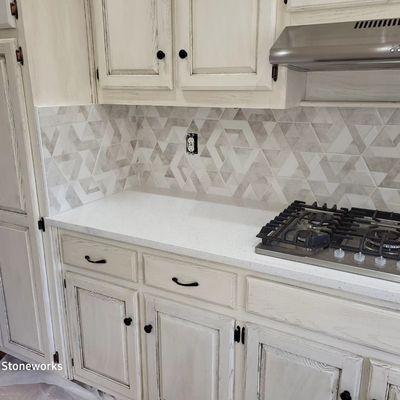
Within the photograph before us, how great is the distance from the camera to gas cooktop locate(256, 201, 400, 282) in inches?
48.9

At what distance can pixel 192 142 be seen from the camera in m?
2.06

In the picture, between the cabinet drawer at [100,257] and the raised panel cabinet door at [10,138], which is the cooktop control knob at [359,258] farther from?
the raised panel cabinet door at [10,138]

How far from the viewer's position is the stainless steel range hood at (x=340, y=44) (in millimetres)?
1142

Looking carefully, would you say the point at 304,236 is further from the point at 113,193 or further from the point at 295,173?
the point at 113,193

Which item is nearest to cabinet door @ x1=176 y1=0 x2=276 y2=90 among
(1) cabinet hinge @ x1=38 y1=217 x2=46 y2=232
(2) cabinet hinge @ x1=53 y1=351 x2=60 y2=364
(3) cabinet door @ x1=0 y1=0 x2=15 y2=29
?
(3) cabinet door @ x1=0 y1=0 x2=15 y2=29

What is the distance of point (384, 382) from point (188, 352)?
2.30 ft

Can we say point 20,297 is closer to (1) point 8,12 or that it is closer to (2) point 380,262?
(1) point 8,12

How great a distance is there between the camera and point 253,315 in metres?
1.41

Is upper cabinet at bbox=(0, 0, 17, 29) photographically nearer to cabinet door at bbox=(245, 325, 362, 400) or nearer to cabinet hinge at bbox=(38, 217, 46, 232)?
cabinet hinge at bbox=(38, 217, 46, 232)

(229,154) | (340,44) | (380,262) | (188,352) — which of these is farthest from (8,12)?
(380,262)

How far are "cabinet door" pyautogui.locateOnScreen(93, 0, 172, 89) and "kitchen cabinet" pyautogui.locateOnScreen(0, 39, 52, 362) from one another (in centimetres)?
37

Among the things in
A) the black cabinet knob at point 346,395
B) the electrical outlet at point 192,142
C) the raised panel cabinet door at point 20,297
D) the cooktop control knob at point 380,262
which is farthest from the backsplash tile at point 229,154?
the black cabinet knob at point 346,395

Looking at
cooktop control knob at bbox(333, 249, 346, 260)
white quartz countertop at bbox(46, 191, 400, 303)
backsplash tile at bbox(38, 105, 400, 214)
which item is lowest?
white quartz countertop at bbox(46, 191, 400, 303)

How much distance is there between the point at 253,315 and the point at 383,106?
3.01 feet
